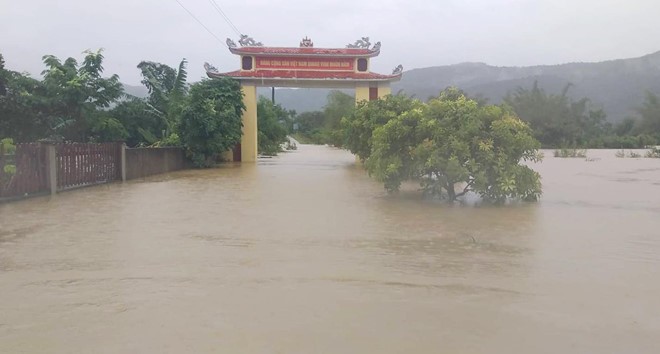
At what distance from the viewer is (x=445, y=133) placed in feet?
42.3

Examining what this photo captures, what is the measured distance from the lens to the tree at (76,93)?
23.8m

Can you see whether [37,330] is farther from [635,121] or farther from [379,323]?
[635,121]

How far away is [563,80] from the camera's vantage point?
101 meters

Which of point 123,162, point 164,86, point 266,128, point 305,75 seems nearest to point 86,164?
point 123,162

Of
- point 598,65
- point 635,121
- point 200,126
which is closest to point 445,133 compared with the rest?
point 200,126

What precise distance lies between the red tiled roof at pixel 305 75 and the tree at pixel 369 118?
3637 millimetres

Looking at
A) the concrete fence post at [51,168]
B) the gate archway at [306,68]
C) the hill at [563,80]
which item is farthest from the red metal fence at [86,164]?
the hill at [563,80]

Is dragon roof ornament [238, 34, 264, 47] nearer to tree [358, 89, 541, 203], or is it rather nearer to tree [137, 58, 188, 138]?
tree [137, 58, 188, 138]

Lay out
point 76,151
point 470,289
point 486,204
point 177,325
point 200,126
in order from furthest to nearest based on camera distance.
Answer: point 200,126, point 76,151, point 486,204, point 470,289, point 177,325

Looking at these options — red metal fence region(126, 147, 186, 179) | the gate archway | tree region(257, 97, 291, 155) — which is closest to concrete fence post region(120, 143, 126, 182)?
red metal fence region(126, 147, 186, 179)

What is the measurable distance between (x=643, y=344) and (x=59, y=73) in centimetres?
2365

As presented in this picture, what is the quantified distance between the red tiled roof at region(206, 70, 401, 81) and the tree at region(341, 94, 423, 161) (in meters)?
3.64

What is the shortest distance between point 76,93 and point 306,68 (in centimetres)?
1077

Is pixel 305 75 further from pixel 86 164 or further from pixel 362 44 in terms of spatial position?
pixel 86 164
